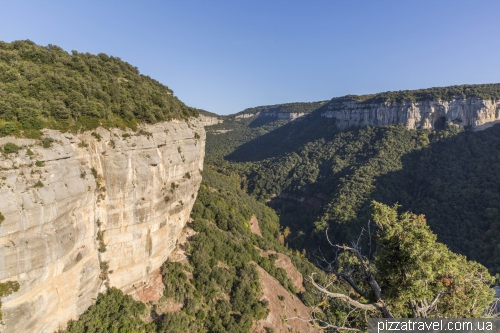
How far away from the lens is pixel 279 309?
26.2 metres

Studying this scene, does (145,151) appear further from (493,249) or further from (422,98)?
(422,98)

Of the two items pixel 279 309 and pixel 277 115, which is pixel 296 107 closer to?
pixel 277 115

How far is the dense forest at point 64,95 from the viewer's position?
1352 centimetres

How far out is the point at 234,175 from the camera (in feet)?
276

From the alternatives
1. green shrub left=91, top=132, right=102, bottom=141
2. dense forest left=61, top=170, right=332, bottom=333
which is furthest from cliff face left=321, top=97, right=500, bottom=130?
green shrub left=91, top=132, right=102, bottom=141

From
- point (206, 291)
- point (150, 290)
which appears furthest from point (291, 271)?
point (150, 290)

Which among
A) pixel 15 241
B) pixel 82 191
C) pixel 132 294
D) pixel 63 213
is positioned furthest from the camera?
pixel 132 294

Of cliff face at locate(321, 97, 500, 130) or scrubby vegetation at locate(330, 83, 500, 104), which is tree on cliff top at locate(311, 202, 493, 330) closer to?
cliff face at locate(321, 97, 500, 130)

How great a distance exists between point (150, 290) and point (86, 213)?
9.43 metres

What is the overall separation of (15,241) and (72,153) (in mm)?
5245

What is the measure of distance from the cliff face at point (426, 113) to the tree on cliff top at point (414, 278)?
281 feet

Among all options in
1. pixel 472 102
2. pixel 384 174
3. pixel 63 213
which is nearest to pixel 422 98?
pixel 472 102

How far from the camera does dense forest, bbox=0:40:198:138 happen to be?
13.5m

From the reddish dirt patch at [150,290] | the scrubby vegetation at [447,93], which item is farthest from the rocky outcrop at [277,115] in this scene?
the reddish dirt patch at [150,290]
